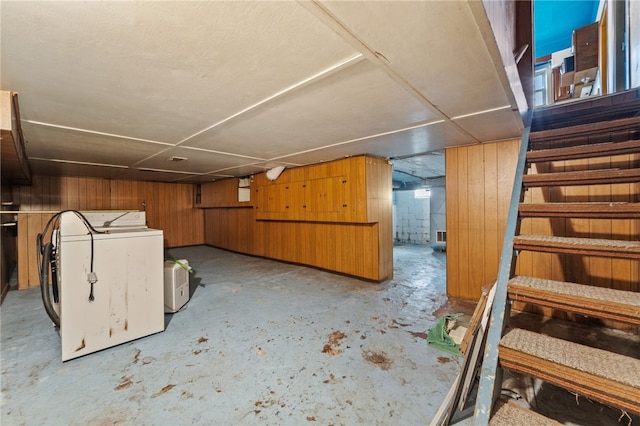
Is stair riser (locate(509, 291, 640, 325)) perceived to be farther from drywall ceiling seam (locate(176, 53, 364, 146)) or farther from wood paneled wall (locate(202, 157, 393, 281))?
wood paneled wall (locate(202, 157, 393, 281))

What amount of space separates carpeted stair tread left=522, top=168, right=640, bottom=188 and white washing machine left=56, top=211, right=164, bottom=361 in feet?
10.6

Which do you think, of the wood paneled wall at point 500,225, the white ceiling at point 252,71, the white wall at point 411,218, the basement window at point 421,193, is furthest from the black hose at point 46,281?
the basement window at point 421,193

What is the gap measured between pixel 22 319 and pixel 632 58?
7.32m

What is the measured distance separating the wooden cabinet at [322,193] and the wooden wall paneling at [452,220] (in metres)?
1.08

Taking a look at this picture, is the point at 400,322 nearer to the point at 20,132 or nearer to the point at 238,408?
the point at 238,408

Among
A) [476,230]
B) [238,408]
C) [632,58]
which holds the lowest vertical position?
[238,408]

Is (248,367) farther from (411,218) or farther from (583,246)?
(411,218)

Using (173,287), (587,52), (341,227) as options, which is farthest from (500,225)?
(173,287)

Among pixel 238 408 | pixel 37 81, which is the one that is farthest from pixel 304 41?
pixel 238 408

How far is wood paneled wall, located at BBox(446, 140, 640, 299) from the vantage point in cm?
241

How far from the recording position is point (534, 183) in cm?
171

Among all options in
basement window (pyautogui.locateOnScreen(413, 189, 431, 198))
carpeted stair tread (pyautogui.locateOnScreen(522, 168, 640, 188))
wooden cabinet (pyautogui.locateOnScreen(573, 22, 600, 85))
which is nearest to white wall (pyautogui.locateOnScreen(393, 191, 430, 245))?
basement window (pyautogui.locateOnScreen(413, 189, 431, 198))

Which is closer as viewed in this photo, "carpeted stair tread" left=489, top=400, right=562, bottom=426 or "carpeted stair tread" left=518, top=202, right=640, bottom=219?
A: "carpeted stair tread" left=489, top=400, right=562, bottom=426

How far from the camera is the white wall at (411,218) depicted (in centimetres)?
833
